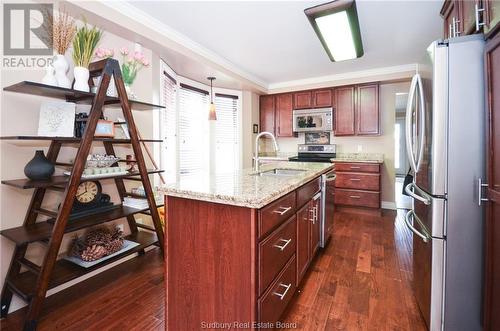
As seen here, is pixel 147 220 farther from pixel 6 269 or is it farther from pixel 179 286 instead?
pixel 179 286

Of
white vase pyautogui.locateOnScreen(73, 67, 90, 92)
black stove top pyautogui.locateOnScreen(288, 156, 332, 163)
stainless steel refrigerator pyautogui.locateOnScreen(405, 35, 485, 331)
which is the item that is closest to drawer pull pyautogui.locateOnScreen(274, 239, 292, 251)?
stainless steel refrigerator pyautogui.locateOnScreen(405, 35, 485, 331)

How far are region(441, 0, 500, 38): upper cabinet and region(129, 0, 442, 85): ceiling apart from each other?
20.5 inches

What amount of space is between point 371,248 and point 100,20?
3443 mm

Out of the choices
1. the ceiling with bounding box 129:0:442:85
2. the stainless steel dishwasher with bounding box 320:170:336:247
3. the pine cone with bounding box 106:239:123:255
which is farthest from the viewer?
the stainless steel dishwasher with bounding box 320:170:336:247

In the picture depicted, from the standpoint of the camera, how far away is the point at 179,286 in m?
1.39

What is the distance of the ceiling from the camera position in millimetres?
2205

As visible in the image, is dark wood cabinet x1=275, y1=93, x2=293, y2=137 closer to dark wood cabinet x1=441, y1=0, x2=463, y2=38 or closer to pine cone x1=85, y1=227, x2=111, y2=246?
dark wood cabinet x1=441, y1=0, x2=463, y2=38

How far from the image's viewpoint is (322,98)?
4.51m

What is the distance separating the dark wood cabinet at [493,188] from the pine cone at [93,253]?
2428 millimetres

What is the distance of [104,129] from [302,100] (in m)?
3.67

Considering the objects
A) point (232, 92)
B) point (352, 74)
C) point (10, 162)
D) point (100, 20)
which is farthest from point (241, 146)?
point (10, 162)

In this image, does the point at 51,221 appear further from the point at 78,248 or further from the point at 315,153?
the point at 315,153

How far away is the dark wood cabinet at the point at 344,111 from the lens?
428 centimetres

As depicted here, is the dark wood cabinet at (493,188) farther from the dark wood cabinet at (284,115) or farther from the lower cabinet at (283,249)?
the dark wood cabinet at (284,115)
